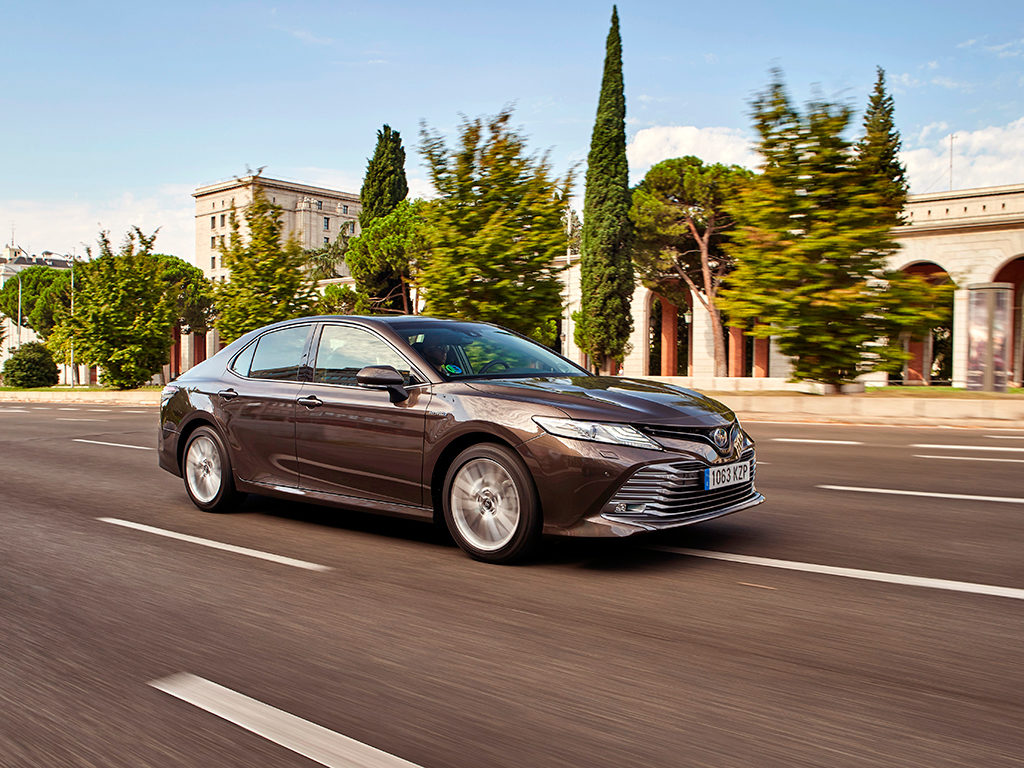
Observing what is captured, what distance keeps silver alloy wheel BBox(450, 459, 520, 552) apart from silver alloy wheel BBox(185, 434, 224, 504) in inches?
104

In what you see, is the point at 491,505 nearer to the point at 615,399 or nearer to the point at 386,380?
the point at 615,399

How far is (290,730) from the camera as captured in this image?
291 cm

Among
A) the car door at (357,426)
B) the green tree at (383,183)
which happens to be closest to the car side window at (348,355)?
the car door at (357,426)

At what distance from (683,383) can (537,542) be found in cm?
2804

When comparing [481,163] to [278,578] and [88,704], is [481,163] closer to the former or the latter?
[278,578]

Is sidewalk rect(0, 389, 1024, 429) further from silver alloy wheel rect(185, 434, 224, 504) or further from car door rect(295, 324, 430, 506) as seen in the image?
car door rect(295, 324, 430, 506)

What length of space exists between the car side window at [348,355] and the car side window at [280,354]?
24cm

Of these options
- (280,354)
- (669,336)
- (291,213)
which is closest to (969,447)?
(280,354)

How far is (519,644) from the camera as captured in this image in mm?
3736

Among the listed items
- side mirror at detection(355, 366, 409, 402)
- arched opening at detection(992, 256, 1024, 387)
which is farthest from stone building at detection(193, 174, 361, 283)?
side mirror at detection(355, 366, 409, 402)

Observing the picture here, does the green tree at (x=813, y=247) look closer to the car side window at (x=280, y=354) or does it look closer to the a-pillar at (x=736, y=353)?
the car side window at (x=280, y=354)

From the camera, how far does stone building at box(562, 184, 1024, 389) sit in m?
37.7

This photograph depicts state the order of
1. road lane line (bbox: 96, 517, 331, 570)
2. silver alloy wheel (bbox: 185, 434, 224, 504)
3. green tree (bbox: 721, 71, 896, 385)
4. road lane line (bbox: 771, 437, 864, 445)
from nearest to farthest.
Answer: road lane line (bbox: 96, 517, 331, 570)
silver alloy wheel (bbox: 185, 434, 224, 504)
road lane line (bbox: 771, 437, 864, 445)
green tree (bbox: 721, 71, 896, 385)

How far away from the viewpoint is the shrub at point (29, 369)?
58.0 metres
